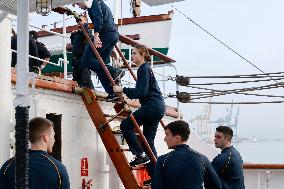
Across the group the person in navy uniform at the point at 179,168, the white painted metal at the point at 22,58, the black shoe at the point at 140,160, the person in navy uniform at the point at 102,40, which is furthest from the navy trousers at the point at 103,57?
→ the white painted metal at the point at 22,58

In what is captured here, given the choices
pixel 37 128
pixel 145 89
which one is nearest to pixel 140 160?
pixel 145 89

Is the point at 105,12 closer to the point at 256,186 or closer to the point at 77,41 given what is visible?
the point at 77,41

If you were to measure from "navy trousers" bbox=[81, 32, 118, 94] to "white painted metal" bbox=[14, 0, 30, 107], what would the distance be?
4.05 metres

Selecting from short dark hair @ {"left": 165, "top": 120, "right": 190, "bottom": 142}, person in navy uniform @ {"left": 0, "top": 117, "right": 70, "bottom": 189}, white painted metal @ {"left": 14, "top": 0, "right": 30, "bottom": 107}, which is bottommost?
person in navy uniform @ {"left": 0, "top": 117, "right": 70, "bottom": 189}

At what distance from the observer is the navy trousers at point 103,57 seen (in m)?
6.93

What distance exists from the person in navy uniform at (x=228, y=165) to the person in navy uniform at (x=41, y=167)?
2928 mm

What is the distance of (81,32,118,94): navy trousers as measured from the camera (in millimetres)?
6935

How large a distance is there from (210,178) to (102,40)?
299cm

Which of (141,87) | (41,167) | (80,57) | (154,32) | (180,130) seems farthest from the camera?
→ (154,32)

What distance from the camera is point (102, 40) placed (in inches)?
280

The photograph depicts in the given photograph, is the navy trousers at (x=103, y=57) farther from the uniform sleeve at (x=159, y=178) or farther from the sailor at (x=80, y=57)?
the uniform sleeve at (x=159, y=178)

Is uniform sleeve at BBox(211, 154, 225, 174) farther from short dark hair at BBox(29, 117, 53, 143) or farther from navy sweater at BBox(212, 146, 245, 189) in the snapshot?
short dark hair at BBox(29, 117, 53, 143)

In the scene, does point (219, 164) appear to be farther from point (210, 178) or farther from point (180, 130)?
point (180, 130)

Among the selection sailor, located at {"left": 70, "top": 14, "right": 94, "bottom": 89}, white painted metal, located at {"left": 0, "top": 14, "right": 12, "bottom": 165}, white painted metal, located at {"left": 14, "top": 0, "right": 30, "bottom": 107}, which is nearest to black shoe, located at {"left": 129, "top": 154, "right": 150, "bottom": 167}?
sailor, located at {"left": 70, "top": 14, "right": 94, "bottom": 89}
